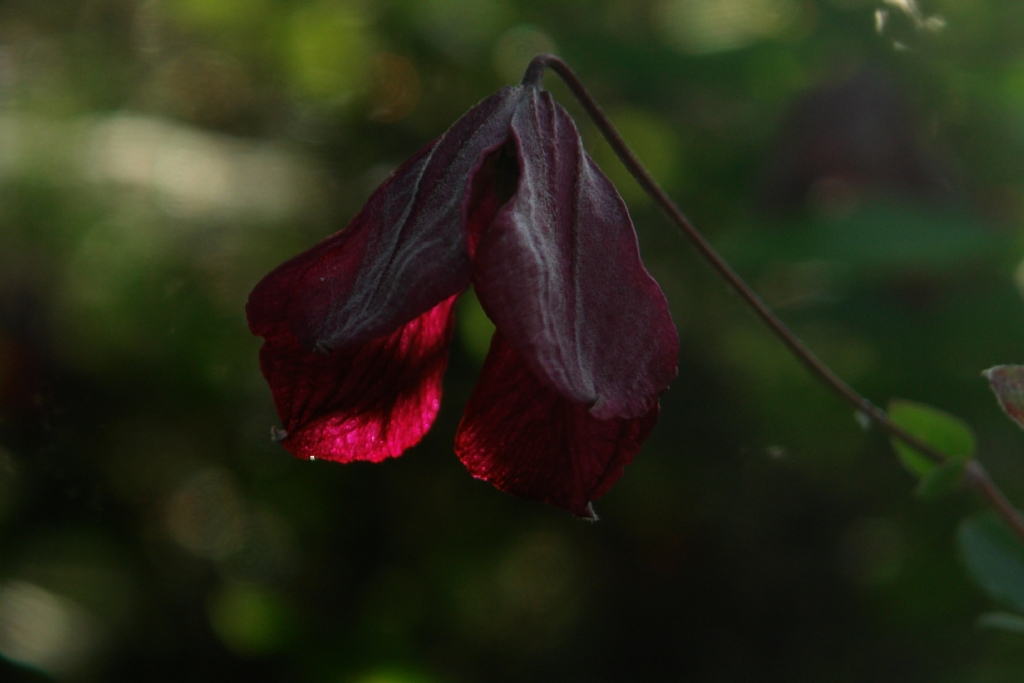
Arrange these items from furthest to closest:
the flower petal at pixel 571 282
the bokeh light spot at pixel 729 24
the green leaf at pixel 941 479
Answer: the bokeh light spot at pixel 729 24 → the green leaf at pixel 941 479 → the flower petal at pixel 571 282

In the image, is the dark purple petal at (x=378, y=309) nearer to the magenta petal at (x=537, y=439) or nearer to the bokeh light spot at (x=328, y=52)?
the magenta petal at (x=537, y=439)

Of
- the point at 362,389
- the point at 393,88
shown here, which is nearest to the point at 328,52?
the point at 393,88

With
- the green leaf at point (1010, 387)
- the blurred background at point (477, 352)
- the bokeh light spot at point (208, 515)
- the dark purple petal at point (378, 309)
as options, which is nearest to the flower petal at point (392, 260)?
the dark purple petal at point (378, 309)

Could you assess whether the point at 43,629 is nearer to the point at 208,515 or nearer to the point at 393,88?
the point at 208,515

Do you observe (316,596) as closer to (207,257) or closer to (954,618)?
(207,257)

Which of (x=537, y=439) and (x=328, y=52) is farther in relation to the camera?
(x=328, y=52)
